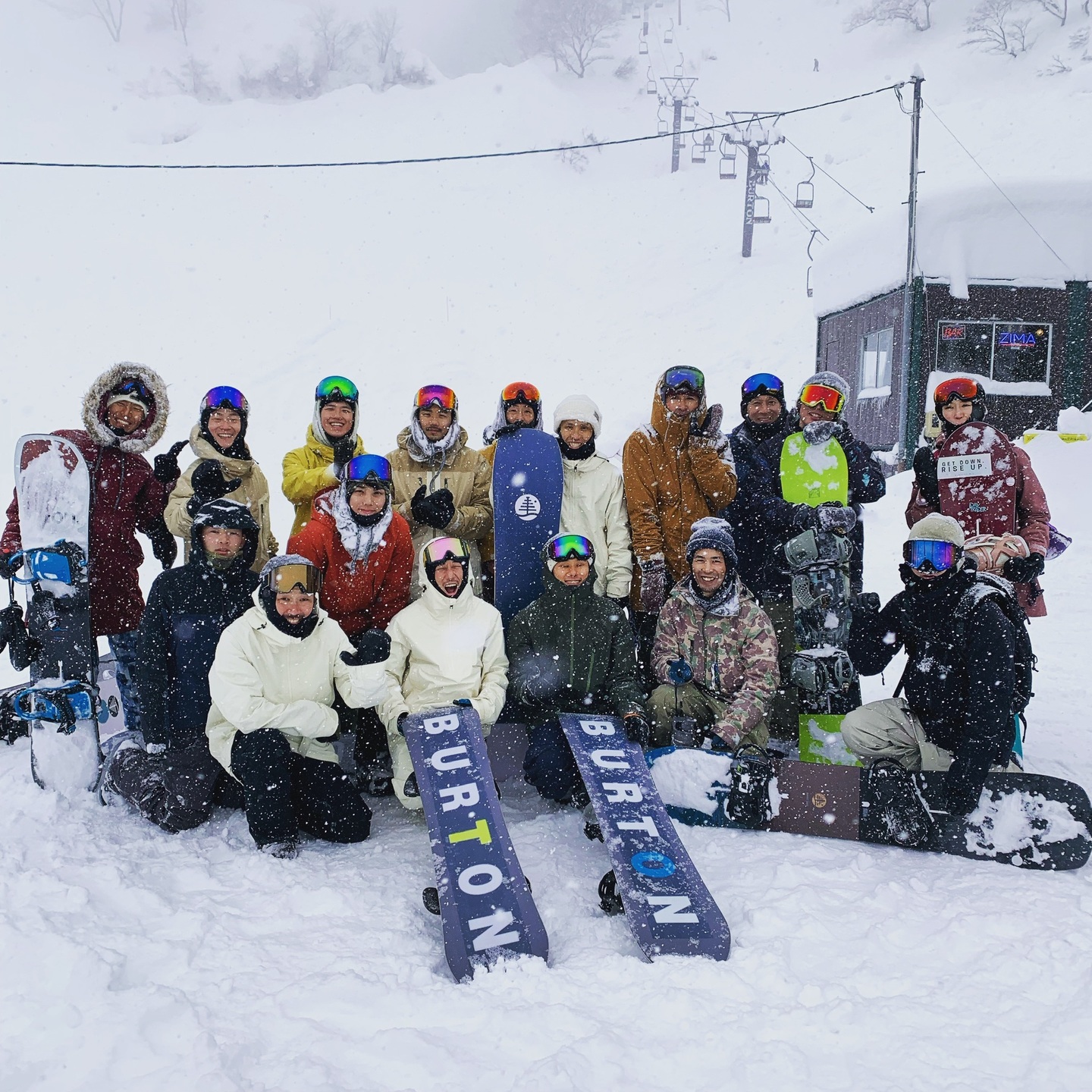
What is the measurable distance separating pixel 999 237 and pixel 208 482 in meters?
11.4

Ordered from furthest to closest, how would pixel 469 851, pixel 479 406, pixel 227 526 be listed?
pixel 479 406
pixel 227 526
pixel 469 851

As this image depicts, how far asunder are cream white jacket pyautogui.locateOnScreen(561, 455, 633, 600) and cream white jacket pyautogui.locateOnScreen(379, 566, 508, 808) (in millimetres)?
767

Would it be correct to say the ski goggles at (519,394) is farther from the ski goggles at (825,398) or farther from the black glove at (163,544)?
the black glove at (163,544)

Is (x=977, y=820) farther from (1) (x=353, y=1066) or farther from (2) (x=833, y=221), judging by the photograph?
(2) (x=833, y=221)

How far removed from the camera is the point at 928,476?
13.8 ft

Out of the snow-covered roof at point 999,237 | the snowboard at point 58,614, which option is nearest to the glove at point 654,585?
the snowboard at point 58,614

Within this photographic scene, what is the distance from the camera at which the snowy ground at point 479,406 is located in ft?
6.98

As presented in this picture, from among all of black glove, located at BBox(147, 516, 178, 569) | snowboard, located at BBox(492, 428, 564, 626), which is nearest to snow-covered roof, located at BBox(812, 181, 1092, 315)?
snowboard, located at BBox(492, 428, 564, 626)

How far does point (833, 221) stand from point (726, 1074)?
2741 centimetres

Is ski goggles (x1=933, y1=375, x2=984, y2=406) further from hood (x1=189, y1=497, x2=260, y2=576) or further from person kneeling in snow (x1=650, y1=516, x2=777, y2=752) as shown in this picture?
hood (x1=189, y1=497, x2=260, y2=576)

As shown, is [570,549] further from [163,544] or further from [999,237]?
[999,237]

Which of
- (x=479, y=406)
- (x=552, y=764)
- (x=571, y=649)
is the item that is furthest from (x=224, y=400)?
(x=479, y=406)

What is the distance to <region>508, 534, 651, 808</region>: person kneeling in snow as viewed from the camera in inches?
144

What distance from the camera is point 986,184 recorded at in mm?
11031
